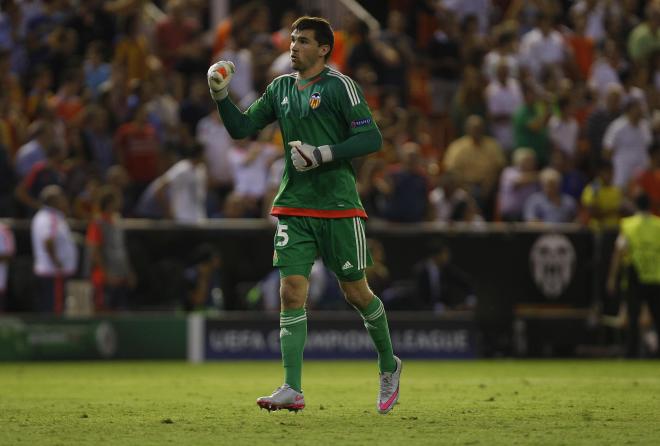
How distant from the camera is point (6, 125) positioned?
18.6 meters

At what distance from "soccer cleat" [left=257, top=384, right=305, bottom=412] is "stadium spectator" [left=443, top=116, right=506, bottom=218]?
11408 mm

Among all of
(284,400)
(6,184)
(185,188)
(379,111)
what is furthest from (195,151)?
(284,400)

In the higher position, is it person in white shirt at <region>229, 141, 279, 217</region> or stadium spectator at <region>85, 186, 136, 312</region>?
person in white shirt at <region>229, 141, 279, 217</region>

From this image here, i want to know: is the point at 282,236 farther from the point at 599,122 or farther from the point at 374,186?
the point at 599,122

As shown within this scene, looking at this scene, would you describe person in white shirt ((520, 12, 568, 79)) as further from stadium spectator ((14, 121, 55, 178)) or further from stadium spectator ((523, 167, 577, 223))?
stadium spectator ((14, 121, 55, 178))

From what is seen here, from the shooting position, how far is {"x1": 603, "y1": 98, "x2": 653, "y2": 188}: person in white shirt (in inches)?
796

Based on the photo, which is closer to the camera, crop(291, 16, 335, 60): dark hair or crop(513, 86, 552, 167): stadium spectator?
crop(291, 16, 335, 60): dark hair

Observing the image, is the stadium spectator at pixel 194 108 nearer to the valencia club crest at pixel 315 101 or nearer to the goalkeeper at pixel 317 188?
the goalkeeper at pixel 317 188

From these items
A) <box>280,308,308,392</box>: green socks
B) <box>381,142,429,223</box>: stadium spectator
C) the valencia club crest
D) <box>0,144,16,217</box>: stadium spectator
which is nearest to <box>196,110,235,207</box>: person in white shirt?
<box>381,142,429,223</box>: stadium spectator

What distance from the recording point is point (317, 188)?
29.7ft

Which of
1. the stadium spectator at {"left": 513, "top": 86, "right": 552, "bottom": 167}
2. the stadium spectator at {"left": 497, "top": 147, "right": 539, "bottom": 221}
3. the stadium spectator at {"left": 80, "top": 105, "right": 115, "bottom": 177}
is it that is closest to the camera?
the stadium spectator at {"left": 80, "top": 105, "right": 115, "bottom": 177}

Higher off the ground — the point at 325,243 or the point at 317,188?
the point at 317,188

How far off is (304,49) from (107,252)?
30.2 feet

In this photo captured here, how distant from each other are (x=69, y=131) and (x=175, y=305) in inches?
118
